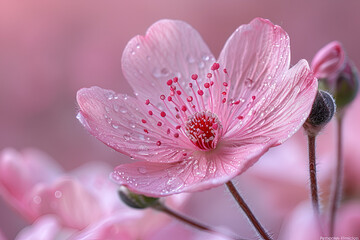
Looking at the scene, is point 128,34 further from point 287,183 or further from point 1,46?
point 287,183

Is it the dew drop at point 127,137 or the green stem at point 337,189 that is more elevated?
the dew drop at point 127,137

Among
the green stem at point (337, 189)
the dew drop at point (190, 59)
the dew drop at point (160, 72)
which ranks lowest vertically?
the green stem at point (337, 189)

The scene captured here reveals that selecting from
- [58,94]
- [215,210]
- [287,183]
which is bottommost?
[215,210]

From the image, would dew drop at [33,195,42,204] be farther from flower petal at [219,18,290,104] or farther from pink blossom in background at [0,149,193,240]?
flower petal at [219,18,290,104]

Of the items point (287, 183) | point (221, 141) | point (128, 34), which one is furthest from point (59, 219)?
point (128, 34)

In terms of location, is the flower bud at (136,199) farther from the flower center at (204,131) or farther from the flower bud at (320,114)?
the flower bud at (320,114)

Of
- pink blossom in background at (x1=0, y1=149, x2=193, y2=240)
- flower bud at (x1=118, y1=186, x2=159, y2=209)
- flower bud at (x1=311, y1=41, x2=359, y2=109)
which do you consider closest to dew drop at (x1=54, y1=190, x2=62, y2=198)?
pink blossom in background at (x1=0, y1=149, x2=193, y2=240)

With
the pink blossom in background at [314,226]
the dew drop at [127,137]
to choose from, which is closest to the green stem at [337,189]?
the pink blossom in background at [314,226]

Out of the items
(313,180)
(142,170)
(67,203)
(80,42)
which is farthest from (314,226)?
(80,42)
